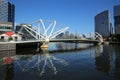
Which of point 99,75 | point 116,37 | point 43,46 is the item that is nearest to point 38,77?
point 99,75

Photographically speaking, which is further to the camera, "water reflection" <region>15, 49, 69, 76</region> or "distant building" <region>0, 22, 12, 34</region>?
"distant building" <region>0, 22, 12, 34</region>

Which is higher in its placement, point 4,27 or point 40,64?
point 4,27

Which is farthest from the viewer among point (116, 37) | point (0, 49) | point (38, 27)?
point (116, 37)

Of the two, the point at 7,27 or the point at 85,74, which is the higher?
the point at 7,27

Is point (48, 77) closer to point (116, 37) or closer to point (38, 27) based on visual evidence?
point (38, 27)

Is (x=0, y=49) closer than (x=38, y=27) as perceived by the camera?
Yes

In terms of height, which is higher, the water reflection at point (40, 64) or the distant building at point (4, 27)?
the distant building at point (4, 27)

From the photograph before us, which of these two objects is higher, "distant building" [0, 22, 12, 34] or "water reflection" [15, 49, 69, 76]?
"distant building" [0, 22, 12, 34]

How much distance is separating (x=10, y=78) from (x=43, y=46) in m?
71.5

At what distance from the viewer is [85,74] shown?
3259 centimetres

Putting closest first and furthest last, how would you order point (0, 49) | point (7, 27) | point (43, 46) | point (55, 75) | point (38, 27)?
point (55, 75) < point (0, 49) < point (43, 46) < point (38, 27) < point (7, 27)

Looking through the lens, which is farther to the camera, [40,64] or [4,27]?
[4,27]

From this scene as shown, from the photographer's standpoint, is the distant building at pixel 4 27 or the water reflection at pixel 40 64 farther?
the distant building at pixel 4 27

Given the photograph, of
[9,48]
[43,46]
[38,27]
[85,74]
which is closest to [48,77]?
[85,74]
